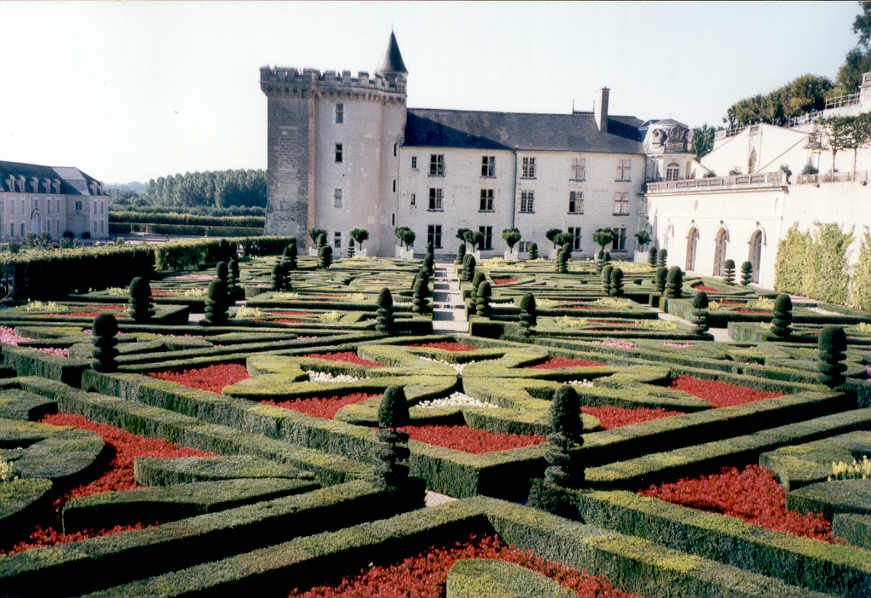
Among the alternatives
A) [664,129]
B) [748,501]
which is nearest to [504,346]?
[748,501]

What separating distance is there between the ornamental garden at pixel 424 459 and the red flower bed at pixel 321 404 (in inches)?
2.2

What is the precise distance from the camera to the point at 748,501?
8.29 m

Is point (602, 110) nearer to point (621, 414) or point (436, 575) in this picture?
point (621, 414)

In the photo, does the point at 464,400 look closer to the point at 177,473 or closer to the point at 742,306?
the point at 177,473

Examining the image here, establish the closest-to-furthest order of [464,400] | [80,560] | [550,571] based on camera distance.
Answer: [80,560], [550,571], [464,400]

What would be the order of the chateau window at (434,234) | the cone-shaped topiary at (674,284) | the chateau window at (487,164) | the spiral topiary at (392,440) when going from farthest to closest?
the chateau window at (487,164), the chateau window at (434,234), the cone-shaped topiary at (674,284), the spiral topiary at (392,440)

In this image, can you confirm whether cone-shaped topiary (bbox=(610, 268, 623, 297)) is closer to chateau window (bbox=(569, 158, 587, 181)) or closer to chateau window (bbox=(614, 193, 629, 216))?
chateau window (bbox=(569, 158, 587, 181))

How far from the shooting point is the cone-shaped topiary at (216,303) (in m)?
17.8

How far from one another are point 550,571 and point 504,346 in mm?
9577

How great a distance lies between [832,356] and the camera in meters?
13.0

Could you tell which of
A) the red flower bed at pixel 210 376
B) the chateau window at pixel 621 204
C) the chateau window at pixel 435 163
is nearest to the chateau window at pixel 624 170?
the chateau window at pixel 621 204

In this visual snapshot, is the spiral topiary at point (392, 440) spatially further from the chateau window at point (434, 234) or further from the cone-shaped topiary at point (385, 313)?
the chateau window at point (434, 234)

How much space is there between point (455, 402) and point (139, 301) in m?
9.79

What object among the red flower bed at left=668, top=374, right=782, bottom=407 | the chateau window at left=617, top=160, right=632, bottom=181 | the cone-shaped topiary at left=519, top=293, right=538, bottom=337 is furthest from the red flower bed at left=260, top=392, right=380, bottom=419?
the chateau window at left=617, top=160, right=632, bottom=181
